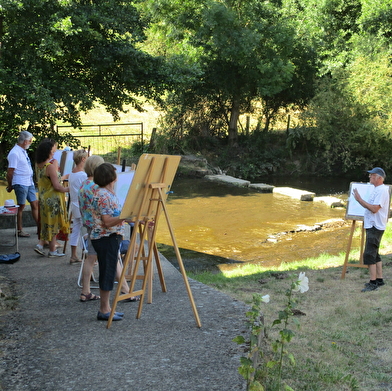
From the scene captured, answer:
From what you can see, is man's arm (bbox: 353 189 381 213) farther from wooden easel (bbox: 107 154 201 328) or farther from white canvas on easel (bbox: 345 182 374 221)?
wooden easel (bbox: 107 154 201 328)

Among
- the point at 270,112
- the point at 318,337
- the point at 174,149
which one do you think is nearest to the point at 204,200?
the point at 174,149

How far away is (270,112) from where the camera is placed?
87.2ft

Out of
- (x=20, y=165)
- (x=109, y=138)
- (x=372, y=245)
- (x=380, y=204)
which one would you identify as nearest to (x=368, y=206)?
(x=380, y=204)

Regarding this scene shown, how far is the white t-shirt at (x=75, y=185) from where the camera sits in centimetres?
707

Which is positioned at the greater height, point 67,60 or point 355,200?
point 67,60

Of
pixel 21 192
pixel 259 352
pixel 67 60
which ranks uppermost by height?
pixel 67 60

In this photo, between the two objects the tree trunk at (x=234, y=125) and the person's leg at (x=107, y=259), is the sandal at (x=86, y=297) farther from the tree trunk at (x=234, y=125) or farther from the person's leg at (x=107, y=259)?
the tree trunk at (x=234, y=125)

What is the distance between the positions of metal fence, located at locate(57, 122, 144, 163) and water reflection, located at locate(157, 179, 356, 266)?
12.9ft

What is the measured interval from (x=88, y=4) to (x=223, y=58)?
28.7 feet

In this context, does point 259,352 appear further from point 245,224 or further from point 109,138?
point 109,138

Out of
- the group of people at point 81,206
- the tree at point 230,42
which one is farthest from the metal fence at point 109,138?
the group of people at point 81,206

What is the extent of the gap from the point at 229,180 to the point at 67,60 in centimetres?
803

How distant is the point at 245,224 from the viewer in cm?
1502

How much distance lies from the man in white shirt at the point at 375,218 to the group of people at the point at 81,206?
367 cm
